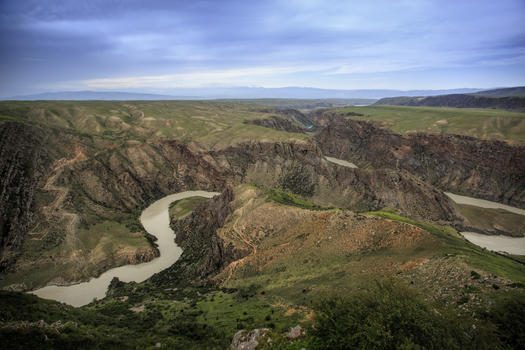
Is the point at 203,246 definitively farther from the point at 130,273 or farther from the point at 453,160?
the point at 453,160

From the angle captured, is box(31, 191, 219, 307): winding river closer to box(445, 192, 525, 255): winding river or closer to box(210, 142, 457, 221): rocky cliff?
box(210, 142, 457, 221): rocky cliff

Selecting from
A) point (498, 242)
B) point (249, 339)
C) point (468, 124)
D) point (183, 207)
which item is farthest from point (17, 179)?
point (468, 124)

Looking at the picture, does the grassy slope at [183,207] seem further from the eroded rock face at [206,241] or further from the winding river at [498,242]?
the winding river at [498,242]

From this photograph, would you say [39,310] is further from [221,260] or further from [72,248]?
[72,248]

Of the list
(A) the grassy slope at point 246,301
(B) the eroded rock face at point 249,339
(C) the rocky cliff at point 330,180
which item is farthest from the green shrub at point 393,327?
(C) the rocky cliff at point 330,180

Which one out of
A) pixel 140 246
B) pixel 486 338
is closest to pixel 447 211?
pixel 486 338
